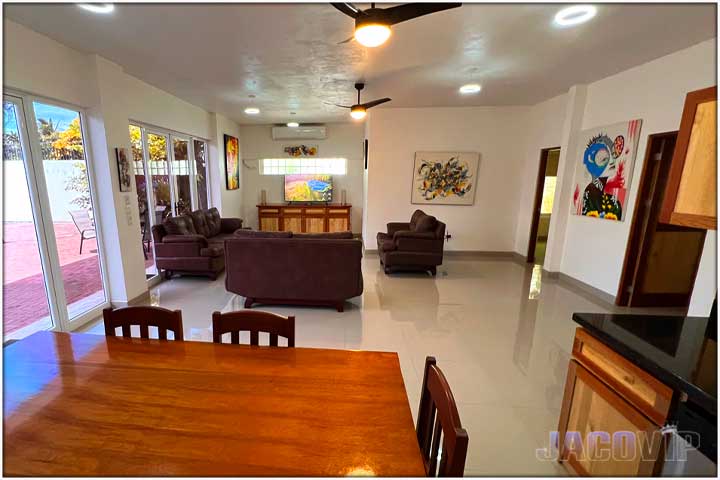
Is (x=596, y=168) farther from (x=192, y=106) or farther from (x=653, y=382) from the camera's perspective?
(x=192, y=106)

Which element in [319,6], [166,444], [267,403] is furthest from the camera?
[319,6]

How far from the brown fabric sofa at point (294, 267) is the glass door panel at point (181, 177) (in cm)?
240

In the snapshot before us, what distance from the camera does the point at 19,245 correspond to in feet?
8.59

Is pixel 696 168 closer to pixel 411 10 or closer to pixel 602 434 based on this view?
pixel 602 434

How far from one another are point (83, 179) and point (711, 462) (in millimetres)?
4773

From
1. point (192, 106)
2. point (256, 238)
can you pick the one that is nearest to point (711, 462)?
point (256, 238)

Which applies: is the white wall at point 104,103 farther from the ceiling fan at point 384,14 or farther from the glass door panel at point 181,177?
the ceiling fan at point 384,14

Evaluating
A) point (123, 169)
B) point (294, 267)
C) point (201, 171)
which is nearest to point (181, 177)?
point (201, 171)

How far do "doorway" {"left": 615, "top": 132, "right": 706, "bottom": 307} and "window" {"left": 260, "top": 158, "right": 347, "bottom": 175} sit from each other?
5663 mm

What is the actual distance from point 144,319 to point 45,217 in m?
2.24

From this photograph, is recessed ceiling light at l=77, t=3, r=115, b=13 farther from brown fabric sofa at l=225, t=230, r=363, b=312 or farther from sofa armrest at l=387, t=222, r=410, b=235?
sofa armrest at l=387, t=222, r=410, b=235

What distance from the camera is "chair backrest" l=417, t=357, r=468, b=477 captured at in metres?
0.78

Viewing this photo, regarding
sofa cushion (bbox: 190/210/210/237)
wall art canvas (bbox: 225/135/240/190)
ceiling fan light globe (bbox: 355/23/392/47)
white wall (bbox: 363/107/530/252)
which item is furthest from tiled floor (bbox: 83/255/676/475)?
wall art canvas (bbox: 225/135/240/190)

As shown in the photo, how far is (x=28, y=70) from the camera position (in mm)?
2521
